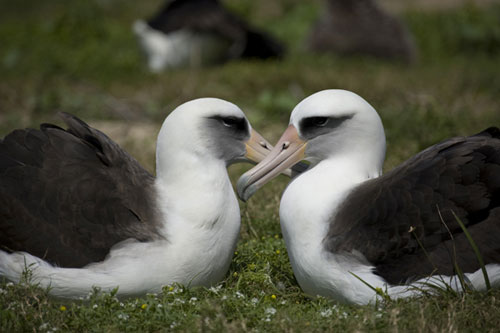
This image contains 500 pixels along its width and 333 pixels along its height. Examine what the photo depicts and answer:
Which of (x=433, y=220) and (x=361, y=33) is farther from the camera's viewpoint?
(x=361, y=33)

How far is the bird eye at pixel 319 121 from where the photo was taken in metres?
4.00

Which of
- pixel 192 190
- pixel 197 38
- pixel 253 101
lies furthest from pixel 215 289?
pixel 197 38

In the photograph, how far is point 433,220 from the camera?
140 inches

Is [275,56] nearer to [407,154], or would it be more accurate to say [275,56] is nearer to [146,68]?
[146,68]

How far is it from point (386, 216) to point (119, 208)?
1376mm

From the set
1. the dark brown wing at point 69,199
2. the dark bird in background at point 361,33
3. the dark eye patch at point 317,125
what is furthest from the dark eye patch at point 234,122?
the dark bird in background at point 361,33

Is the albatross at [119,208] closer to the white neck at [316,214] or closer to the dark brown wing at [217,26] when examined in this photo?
the white neck at [316,214]

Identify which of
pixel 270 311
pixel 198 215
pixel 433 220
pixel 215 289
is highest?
pixel 433 220

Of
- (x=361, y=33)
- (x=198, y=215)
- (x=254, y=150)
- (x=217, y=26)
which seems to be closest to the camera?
(x=198, y=215)

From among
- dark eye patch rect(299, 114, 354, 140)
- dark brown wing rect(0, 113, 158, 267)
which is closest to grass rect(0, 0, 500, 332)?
dark brown wing rect(0, 113, 158, 267)

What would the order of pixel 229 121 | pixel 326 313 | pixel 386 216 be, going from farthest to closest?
pixel 229 121
pixel 386 216
pixel 326 313

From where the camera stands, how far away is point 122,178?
4020 millimetres

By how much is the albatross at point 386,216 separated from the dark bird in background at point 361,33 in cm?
832

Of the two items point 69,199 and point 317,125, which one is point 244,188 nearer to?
point 317,125
